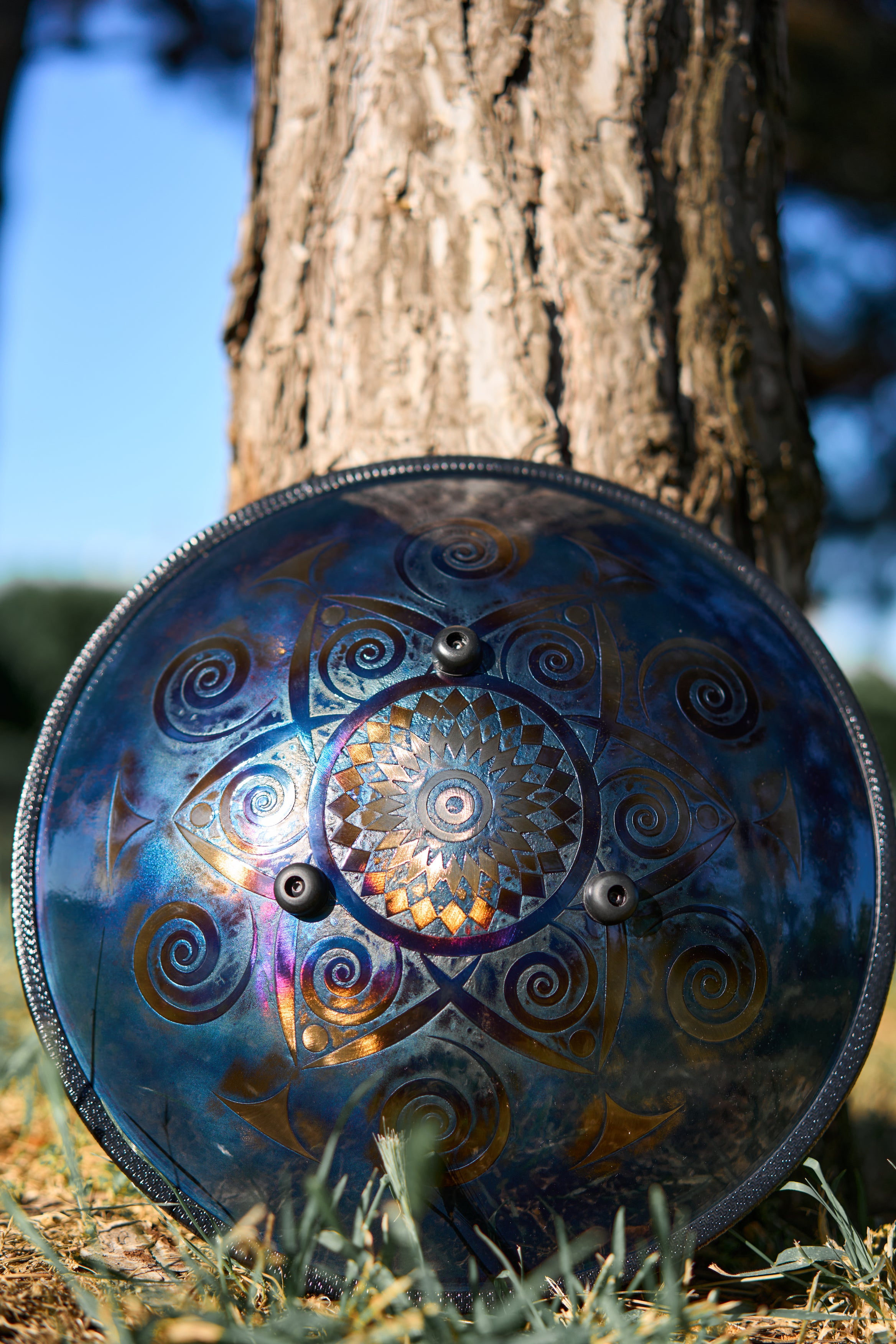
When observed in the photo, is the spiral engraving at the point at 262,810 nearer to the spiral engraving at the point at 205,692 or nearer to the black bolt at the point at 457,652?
the spiral engraving at the point at 205,692

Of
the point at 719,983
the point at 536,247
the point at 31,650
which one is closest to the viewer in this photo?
the point at 719,983

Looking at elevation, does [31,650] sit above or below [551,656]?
below

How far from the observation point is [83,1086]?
1264 millimetres

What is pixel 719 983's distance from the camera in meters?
1.22

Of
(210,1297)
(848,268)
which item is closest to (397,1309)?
(210,1297)

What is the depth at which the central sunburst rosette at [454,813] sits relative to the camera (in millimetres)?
1182

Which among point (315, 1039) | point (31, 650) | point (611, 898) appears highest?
point (611, 898)

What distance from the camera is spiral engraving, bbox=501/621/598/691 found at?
4.23ft

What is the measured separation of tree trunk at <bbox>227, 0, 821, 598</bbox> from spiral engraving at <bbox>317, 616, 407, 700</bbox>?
2.24 feet

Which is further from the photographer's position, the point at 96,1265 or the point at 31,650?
the point at 31,650

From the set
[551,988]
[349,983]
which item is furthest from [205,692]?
[551,988]

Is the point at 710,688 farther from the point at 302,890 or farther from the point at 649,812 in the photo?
the point at 302,890

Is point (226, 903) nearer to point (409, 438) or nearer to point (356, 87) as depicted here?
point (409, 438)

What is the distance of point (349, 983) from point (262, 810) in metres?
0.24
